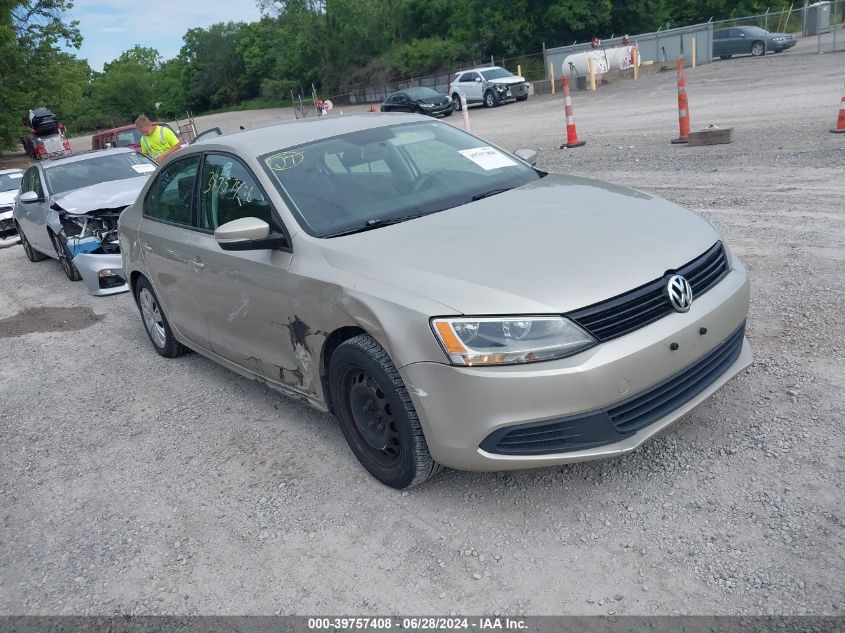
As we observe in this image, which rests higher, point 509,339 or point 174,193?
point 174,193

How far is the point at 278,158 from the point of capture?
4.35 m

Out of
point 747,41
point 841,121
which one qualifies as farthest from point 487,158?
point 747,41

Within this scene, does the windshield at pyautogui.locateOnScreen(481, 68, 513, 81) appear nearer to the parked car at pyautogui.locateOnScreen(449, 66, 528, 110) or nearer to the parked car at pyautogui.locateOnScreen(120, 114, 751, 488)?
the parked car at pyautogui.locateOnScreen(449, 66, 528, 110)

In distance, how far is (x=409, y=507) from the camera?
3.59 metres

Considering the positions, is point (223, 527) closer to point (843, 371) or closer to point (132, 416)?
point (132, 416)

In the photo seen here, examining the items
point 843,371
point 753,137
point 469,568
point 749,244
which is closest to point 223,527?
point 469,568

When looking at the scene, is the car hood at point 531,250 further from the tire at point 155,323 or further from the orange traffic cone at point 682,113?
the orange traffic cone at point 682,113

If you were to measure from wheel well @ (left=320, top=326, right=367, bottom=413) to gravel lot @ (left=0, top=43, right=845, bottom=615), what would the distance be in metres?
0.45

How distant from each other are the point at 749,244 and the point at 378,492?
447cm

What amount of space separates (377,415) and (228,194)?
1.78m

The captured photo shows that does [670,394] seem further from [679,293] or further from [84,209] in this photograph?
[84,209]

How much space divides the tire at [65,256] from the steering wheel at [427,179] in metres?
6.93

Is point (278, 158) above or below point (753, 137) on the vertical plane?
above

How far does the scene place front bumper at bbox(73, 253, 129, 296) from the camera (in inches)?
343
